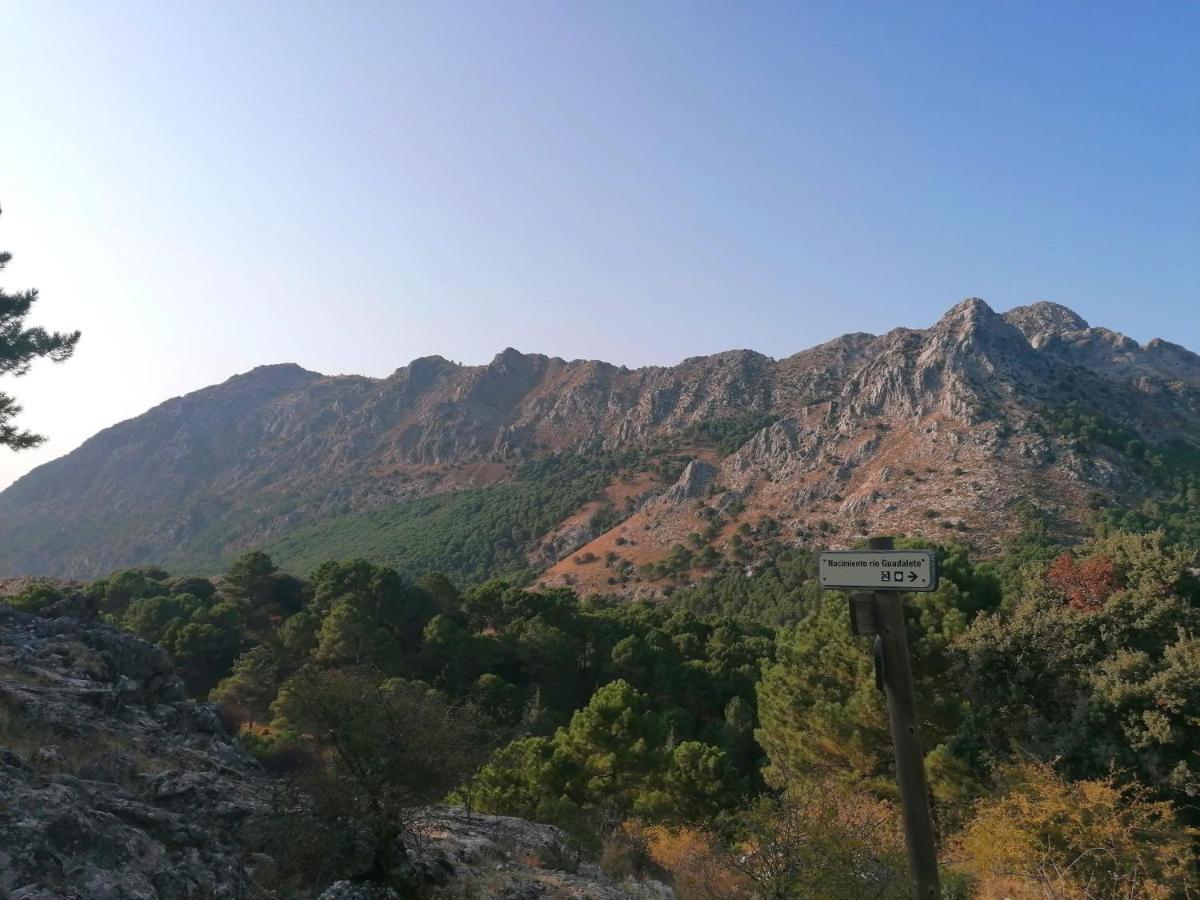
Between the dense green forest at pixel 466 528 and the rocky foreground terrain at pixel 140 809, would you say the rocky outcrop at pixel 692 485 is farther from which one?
the rocky foreground terrain at pixel 140 809

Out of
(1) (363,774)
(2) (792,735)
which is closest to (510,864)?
(1) (363,774)

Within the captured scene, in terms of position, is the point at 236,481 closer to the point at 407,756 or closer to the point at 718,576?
the point at 718,576

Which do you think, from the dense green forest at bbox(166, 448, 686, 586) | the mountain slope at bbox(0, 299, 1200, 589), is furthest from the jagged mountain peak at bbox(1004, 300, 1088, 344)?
the dense green forest at bbox(166, 448, 686, 586)

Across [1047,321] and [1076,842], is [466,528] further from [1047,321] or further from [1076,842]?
[1047,321]

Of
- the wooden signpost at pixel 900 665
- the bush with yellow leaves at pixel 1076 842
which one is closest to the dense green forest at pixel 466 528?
the bush with yellow leaves at pixel 1076 842

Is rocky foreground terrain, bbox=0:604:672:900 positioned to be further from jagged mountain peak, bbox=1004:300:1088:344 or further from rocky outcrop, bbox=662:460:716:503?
jagged mountain peak, bbox=1004:300:1088:344

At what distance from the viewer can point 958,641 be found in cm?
1769

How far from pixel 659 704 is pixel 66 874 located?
3356 cm

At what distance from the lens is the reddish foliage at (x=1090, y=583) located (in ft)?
57.1

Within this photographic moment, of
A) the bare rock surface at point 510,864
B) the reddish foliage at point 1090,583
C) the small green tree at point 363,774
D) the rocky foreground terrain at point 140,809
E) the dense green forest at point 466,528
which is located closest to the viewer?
the rocky foreground terrain at point 140,809

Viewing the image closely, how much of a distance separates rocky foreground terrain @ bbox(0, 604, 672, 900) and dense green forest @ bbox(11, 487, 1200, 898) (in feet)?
3.19

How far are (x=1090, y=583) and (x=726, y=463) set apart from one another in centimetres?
10650

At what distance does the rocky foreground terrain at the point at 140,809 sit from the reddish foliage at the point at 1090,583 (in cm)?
1372

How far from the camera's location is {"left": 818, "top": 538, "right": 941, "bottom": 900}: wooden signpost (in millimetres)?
4383
